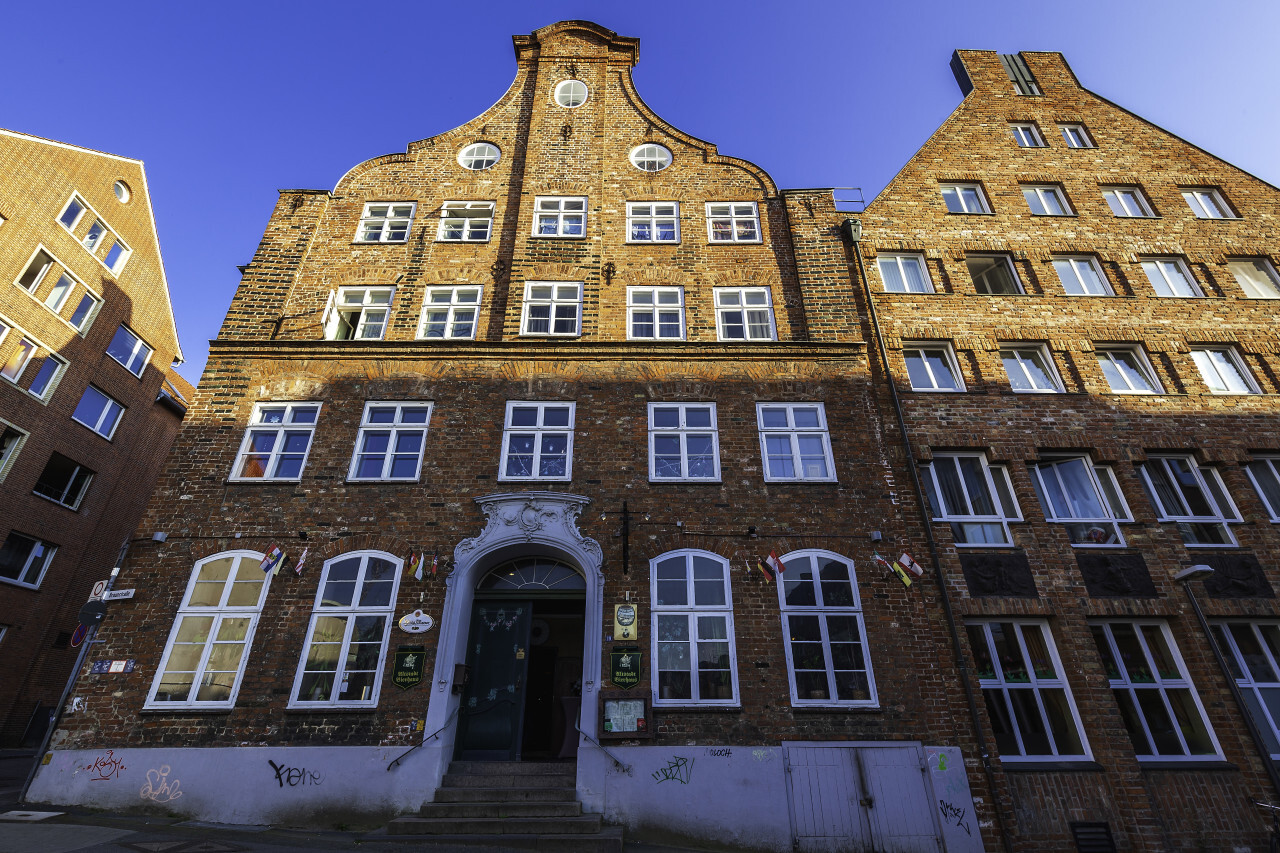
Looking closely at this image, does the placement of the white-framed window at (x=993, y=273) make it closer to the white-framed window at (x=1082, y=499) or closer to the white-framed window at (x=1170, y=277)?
the white-framed window at (x=1170, y=277)

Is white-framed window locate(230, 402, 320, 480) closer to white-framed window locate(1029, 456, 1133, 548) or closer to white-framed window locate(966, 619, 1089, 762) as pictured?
white-framed window locate(966, 619, 1089, 762)

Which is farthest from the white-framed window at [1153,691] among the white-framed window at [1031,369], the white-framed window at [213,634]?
the white-framed window at [213,634]

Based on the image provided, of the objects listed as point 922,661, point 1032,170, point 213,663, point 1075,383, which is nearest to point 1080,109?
point 1032,170

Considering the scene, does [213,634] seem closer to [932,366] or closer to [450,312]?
[450,312]

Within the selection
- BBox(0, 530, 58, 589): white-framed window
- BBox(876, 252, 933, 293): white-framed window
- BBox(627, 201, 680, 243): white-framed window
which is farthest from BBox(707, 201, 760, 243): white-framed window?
BBox(0, 530, 58, 589): white-framed window

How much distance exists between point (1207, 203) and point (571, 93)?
1876 centimetres

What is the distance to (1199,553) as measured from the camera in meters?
12.5

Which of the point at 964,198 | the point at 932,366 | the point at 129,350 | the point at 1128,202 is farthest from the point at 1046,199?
the point at 129,350

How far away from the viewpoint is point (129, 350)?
76.3 ft

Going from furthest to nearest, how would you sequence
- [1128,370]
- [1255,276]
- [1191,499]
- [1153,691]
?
[1255,276]
[1128,370]
[1191,499]
[1153,691]

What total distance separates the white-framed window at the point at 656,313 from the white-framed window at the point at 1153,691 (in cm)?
1021

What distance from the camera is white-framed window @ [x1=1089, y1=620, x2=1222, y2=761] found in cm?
1094

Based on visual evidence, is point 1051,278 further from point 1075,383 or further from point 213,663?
point 213,663

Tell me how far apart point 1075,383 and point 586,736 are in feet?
42.5
